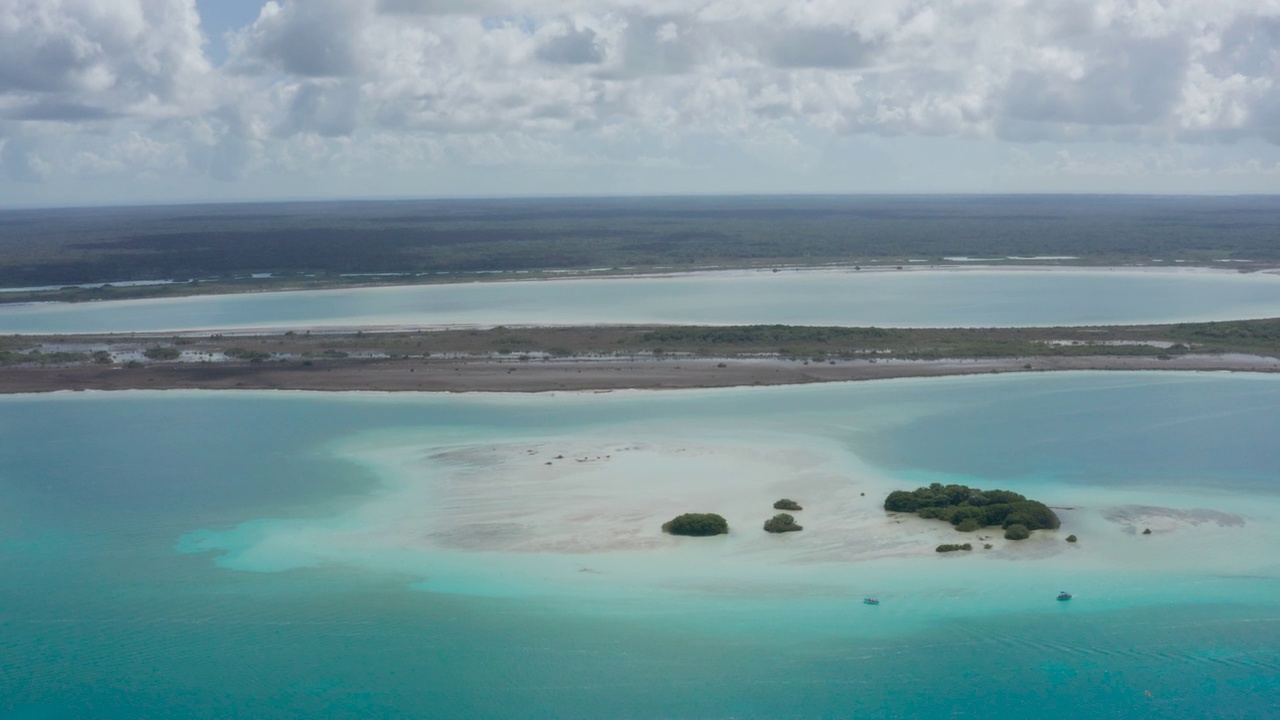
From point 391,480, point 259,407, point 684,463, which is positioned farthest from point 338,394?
point 684,463

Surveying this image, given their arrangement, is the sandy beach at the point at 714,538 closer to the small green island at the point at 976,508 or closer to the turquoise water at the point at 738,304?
the small green island at the point at 976,508

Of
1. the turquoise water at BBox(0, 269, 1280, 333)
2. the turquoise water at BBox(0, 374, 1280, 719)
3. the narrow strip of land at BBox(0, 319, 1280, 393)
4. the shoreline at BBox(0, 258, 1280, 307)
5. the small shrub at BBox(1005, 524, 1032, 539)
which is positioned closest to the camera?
the turquoise water at BBox(0, 374, 1280, 719)

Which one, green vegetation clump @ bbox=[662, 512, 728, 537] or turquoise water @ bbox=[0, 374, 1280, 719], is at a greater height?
green vegetation clump @ bbox=[662, 512, 728, 537]

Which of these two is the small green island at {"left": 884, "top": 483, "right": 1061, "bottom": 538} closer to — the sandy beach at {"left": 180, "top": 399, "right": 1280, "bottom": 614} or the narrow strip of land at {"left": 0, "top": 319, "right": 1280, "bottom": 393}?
the sandy beach at {"left": 180, "top": 399, "right": 1280, "bottom": 614}

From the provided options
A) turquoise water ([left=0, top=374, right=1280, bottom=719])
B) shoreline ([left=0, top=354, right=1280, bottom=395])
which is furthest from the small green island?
shoreline ([left=0, top=354, right=1280, bottom=395])

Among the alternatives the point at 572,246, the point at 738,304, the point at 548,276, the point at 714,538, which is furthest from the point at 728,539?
the point at 572,246

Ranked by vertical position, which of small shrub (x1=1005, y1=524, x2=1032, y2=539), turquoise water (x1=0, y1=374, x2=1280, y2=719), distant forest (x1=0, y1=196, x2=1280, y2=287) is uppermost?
distant forest (x1=0, y1=196, x2=1280, y2=287)
